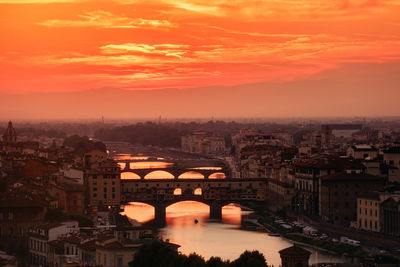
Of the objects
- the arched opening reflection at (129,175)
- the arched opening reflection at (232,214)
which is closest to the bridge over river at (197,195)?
the arched opening reflection at (232,214)

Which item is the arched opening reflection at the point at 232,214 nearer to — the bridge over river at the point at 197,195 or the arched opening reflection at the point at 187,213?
the bridge over river at the point at 197,195

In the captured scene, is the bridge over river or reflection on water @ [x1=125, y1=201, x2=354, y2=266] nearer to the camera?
reflection on water @ [x1=125, y1=201, x2=354, y2=266]

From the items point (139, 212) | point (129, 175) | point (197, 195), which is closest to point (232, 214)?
point (197, 195)

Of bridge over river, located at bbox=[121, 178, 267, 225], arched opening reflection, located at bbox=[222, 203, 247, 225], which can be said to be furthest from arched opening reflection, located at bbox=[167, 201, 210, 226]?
arched opening reflection, located at bbox=[222, 203, 247, 225]

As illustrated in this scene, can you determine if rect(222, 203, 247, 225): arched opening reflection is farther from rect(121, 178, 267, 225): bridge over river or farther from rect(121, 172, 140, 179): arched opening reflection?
rect(121, 172, 140, 179): arched opening reflection

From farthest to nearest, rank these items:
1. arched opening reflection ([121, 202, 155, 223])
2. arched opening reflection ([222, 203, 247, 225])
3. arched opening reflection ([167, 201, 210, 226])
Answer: arched opening reflection ([121, 202, 155, 223]) < arched opening reflection ([222, 203, 247, 225]) < arched opening reflection ([167, 201, 210, 226])

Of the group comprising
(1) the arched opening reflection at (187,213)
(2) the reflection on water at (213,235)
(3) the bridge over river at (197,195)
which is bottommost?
(1) the arched opening reflection at (187,213)

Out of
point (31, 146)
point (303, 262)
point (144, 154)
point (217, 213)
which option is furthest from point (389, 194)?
point (144, 154)
